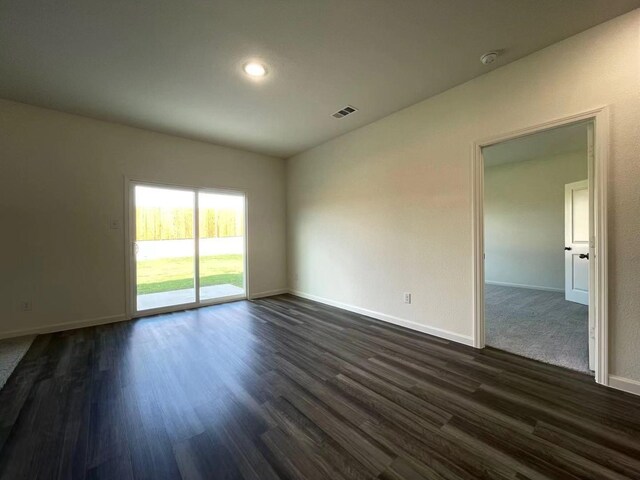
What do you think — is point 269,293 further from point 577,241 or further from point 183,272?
point 577,241

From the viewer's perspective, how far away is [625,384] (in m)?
1.94

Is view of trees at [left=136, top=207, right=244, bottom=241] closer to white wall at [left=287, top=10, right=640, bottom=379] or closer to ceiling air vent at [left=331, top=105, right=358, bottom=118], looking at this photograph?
white wall at [left=287, top=10, right=640, bottom=379]

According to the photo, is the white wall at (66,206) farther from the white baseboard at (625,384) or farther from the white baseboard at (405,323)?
the white baseboard at (625,384)

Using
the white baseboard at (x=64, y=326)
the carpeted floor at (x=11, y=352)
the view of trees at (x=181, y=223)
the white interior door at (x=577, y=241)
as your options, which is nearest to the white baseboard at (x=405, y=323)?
the view of trees at (x=181, y=223)

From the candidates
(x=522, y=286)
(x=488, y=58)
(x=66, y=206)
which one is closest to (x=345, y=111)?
(x=488, y=58)

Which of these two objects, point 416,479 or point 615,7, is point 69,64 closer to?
point 416,479

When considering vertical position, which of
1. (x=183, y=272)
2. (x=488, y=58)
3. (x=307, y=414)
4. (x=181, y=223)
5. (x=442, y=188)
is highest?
(x=488, y=58)

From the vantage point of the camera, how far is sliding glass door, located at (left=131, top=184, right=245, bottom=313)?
4039mm

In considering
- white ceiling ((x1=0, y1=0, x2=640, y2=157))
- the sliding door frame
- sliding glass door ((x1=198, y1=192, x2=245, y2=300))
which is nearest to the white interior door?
white ceiling ((x1=0, y1=0, x2=640, y2=157))

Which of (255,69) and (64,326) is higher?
(255,69)

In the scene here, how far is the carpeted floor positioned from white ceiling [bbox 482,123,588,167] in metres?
6.32

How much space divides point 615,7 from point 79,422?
15.9 feet

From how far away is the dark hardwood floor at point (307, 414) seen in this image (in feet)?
4.43

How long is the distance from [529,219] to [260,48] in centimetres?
663
